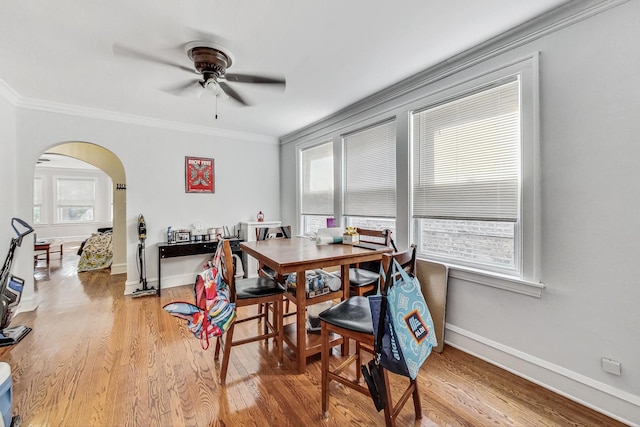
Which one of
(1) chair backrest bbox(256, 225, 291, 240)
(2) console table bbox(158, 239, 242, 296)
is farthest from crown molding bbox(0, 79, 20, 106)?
(1) chair backrest bbox(256, 225, 291, 240)

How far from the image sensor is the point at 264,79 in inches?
87.7

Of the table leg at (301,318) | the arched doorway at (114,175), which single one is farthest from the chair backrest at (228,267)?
the arched doorway at (114,175)

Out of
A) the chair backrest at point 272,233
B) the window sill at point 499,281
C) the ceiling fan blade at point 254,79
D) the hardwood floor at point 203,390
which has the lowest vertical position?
the hardwood floor at point 203,390

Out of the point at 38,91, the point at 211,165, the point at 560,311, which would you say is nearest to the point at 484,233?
the point at 560,311

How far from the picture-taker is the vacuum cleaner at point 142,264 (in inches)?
153

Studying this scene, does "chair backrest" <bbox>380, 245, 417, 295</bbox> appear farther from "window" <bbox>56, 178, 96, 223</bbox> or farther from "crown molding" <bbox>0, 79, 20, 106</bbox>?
"window" <bbox>56, 178, 96, 223</bbox>

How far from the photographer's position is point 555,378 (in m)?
1.86

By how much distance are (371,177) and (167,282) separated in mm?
3574

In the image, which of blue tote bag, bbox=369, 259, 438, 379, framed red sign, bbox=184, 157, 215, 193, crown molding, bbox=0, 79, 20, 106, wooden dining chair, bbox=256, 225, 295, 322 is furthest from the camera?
framed red sign, bbox=184, 157, 215, 193

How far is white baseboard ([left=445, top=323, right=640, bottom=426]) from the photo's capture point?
1.60 meters

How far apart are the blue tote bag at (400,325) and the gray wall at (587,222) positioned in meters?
1.21

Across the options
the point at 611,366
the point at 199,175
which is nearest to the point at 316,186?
the point at 199,175

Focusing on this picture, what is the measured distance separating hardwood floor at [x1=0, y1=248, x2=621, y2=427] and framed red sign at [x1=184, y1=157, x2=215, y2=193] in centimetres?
235

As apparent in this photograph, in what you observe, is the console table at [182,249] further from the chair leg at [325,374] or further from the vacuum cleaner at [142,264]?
the chair leg at [325,374]
